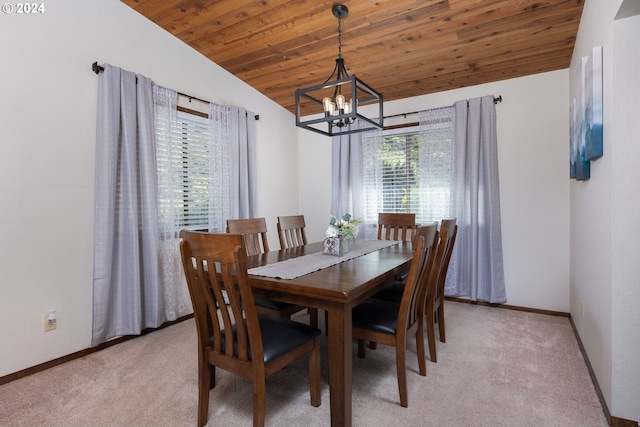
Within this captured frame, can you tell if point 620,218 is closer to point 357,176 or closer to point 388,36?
point 388,36

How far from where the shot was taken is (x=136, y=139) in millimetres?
2758

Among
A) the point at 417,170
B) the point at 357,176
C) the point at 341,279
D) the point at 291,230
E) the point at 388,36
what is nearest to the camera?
the point at 341,279

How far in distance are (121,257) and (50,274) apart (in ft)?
1.48

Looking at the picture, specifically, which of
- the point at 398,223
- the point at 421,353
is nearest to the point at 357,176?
the point at 398,223

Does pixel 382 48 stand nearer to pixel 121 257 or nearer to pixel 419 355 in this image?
pixel 419 355

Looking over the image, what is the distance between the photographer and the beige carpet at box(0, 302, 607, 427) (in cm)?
168

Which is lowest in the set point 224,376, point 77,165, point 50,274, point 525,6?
point 224,376

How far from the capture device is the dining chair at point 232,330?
Answer: 1358 millimetres

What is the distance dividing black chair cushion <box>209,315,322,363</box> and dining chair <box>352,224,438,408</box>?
1.04ft

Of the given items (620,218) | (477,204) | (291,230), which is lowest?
(291,230)

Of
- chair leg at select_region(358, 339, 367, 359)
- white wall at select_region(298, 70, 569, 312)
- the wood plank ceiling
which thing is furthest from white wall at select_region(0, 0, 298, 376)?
white wall at select_region(298, 70, 569, 312)

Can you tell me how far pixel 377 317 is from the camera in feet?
6.22

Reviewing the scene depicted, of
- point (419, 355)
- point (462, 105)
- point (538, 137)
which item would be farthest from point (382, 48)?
point (419, 355)

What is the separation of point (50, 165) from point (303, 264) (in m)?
1.94
